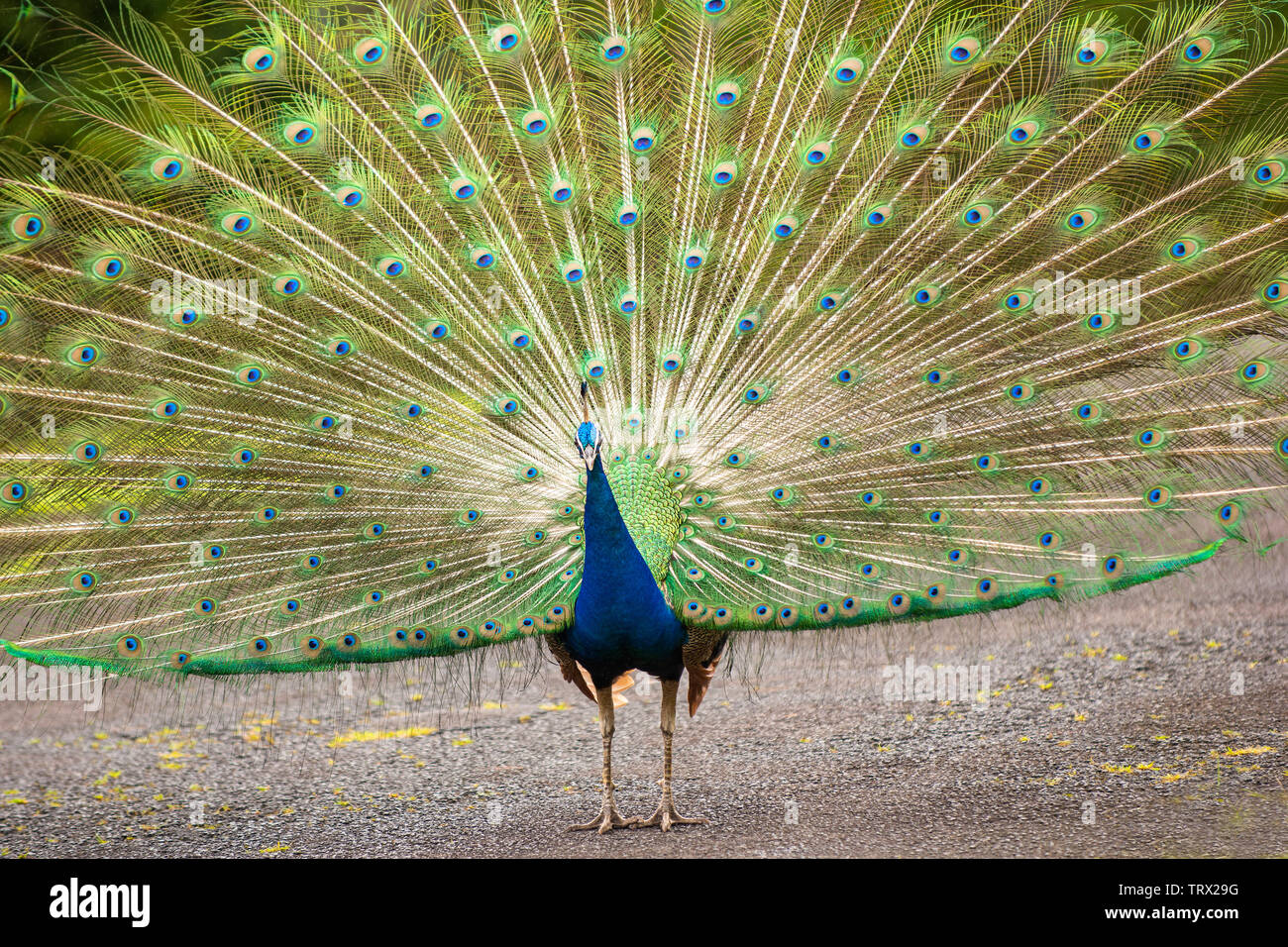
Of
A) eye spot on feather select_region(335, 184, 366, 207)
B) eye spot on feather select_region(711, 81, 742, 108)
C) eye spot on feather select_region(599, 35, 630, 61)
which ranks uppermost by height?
eye spot on feather select_region(599, 35, 630, 61)

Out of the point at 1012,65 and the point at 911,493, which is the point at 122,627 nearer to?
the point at 911,493

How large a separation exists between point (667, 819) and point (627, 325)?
200cm

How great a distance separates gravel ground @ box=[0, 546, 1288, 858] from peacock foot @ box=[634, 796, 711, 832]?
6 centimetres

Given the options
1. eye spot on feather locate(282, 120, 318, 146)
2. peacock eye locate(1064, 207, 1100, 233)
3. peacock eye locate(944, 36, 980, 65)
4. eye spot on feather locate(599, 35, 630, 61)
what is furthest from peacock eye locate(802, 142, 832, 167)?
eye spot on feather locate(282, 120, 318, 146)

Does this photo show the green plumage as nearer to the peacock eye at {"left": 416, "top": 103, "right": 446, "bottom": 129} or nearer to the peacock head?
the peacock eye at {"left": 416, "top": 103, "right": 446, "bottom": 129}

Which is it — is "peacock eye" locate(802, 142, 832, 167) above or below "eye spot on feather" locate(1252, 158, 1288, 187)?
above

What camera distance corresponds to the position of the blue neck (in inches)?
157

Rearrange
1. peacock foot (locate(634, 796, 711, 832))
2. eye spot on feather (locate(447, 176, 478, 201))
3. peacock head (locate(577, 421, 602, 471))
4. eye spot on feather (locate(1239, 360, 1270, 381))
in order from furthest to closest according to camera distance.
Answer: peacock foot (locate(634, 796, 711, 832)) → eye spot on feather (locate(447, 176, 478, 201)) → eye spot on feather (locate(1239, 360, 1270, 381)) → peacock head (locate(577, 421, 602, 471))

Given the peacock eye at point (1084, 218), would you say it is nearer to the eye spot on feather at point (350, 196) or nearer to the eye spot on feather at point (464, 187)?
the eye spot on feather at point (464, 187)

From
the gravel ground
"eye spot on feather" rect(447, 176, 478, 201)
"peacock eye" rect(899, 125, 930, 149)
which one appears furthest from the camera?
the gravel ground

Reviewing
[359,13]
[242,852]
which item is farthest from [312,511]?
[359,13]

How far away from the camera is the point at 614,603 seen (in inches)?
159

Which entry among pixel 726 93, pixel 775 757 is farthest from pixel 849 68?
pixel 775 757

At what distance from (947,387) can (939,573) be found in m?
Result: 0.69
